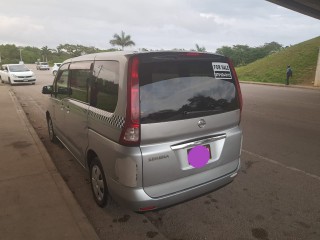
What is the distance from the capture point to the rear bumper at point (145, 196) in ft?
9.12

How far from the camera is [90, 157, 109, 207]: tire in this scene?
332cm

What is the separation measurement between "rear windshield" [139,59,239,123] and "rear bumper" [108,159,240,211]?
726 millimetres

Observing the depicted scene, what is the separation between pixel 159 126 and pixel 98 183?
4.11 ft

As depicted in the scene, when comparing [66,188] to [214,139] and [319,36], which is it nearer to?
[214,139]

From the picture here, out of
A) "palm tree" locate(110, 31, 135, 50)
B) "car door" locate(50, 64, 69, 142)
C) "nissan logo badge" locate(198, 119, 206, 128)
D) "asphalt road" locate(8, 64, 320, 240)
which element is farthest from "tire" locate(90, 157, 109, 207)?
"palm tree" locate(110, 31, 135, 50)

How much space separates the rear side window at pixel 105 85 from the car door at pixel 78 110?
0.22 meters

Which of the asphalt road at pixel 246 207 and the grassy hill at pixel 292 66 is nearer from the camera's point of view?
the asphalt road at pixel 246 207

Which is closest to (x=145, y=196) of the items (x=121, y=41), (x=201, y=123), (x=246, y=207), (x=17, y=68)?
(x=201, y=123)

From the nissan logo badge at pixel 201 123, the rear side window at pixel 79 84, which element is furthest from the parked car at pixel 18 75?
the nissan logo badge at pixel 201 123

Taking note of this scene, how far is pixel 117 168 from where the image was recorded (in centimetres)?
286

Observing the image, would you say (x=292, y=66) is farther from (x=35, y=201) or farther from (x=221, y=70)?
(x=35, y=201)

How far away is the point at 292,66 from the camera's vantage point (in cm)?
2955

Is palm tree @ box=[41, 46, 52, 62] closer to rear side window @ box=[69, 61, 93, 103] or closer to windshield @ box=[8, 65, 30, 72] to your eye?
windshield @ box=[8, 65, 30, 72]

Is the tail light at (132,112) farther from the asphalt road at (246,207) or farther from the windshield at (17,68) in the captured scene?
the windshield at (17,68)
